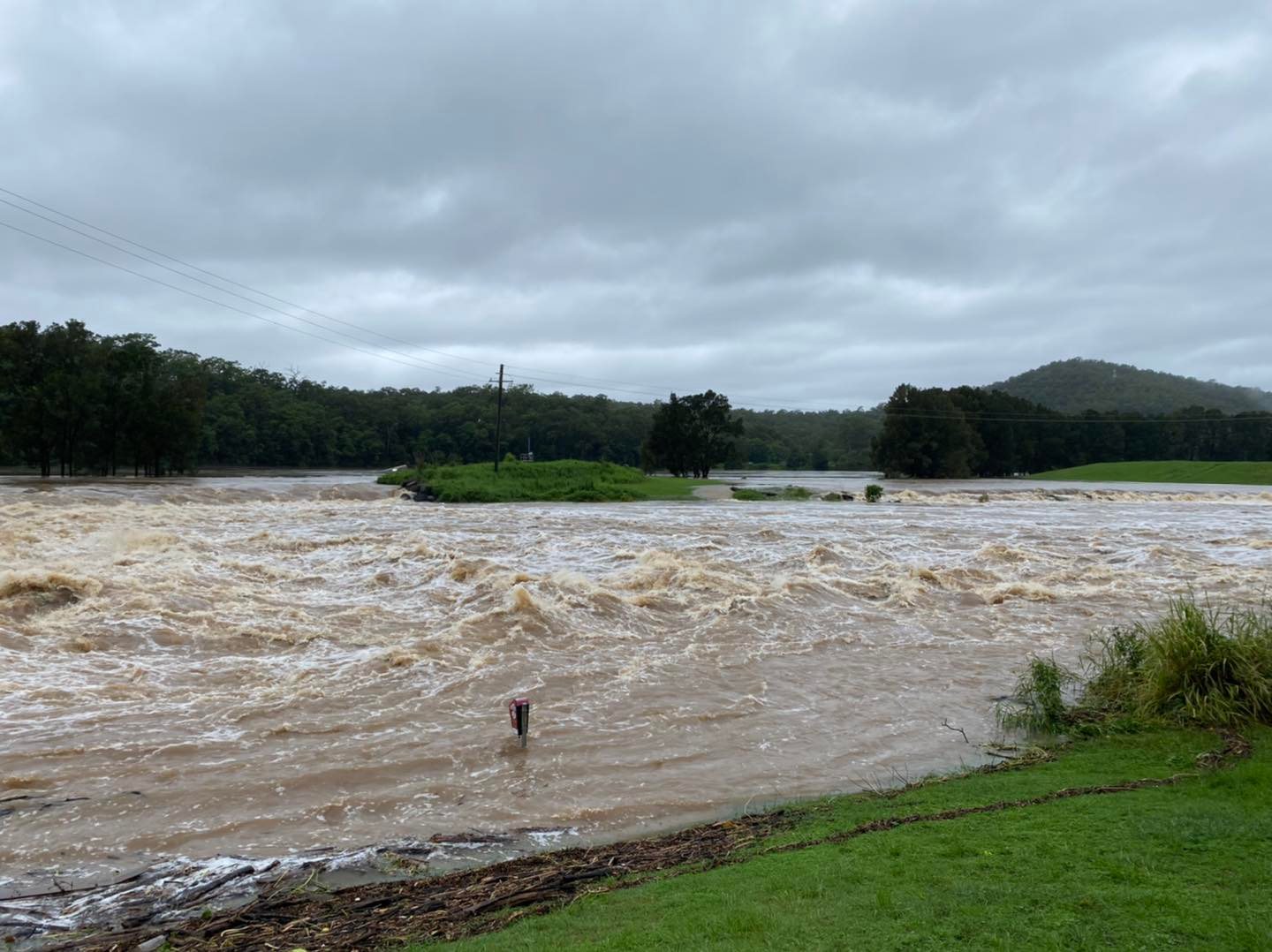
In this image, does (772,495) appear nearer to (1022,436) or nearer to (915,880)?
(915,880)

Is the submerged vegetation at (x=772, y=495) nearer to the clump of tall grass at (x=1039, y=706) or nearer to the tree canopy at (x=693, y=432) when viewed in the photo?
the tree canopy at (x=693, y=432)

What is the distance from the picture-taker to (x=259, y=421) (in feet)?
318

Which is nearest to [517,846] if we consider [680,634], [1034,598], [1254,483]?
[680,634]

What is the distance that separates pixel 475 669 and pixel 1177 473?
91.1 m

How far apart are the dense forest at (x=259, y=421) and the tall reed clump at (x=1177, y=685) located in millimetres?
56824

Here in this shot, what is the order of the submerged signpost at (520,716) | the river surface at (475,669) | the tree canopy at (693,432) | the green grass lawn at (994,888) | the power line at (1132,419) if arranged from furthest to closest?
the power line at (1132,419) < the tree canopy at (693,432) < the submerged signpost at (520,716) < the river surface at (475,669) < the green grass lawn at (994,888)

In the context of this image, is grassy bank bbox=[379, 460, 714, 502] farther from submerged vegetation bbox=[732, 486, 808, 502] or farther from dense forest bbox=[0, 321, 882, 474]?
dense forest bbox=[0, 321, 882, 474]

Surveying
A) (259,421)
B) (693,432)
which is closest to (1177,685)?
(693,432)

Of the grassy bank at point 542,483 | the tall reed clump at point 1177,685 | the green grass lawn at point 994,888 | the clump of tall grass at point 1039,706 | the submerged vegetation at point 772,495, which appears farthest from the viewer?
the submerged vegetation at point 772,495

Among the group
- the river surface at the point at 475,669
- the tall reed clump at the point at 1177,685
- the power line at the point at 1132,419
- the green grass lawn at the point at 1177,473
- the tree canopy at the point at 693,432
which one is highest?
the power line at the point at 1132,419

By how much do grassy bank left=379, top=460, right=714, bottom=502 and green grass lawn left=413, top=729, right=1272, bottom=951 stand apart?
40638mm

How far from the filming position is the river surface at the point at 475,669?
22.6 feet

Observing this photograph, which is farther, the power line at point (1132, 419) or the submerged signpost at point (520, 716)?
the power line at point (1132, 419)

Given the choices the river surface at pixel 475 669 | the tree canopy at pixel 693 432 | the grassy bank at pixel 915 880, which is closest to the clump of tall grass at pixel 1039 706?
the river surface at pixel 475 669
